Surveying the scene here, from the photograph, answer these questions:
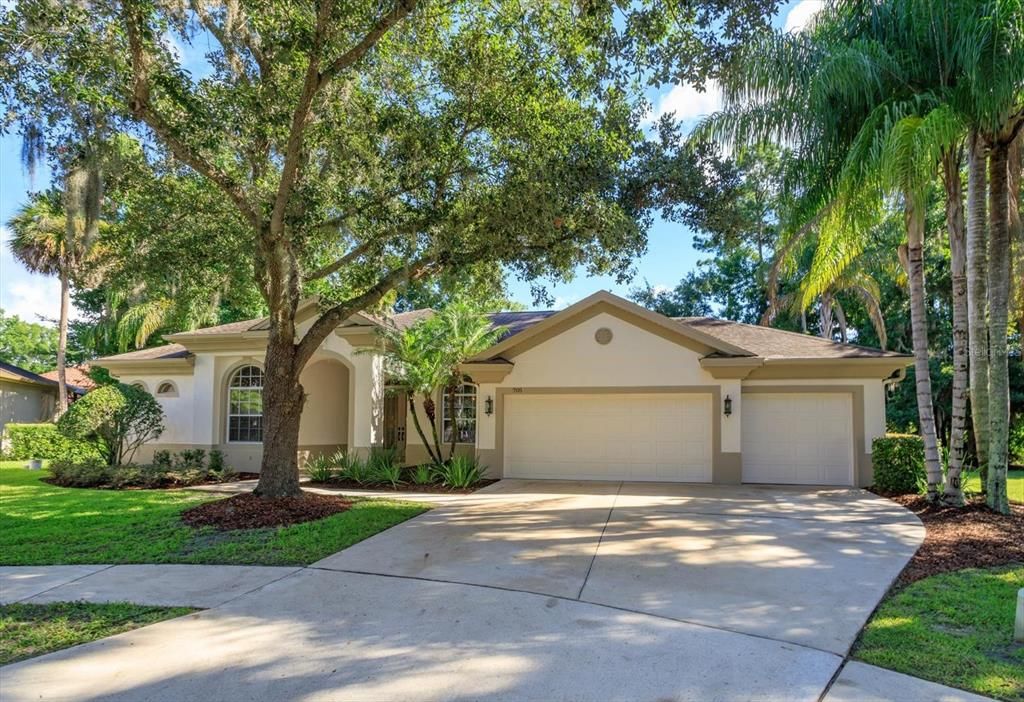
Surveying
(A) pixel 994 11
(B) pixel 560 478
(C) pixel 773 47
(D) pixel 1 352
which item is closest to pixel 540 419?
(B) pixel 560 478

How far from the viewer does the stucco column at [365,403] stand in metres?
15.2

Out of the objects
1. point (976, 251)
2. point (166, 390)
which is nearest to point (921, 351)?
point (976, 251)

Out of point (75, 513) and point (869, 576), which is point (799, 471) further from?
point (75, 513)

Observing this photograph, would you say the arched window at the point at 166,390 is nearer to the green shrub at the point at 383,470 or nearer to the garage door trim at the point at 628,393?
the green shrub at the point at 383,470

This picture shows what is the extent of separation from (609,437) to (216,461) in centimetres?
956

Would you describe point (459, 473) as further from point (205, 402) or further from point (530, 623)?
point (530, 623)

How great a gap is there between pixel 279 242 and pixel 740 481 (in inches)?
395

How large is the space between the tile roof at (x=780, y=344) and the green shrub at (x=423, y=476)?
21.9 ft

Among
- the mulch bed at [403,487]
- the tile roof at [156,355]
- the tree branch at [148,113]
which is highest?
the tree branch at [148,113]

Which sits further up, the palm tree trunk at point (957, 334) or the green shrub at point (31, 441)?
the palm tree trunk at point (957, 334)

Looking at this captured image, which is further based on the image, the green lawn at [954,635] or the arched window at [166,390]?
the arched window at [166,390]

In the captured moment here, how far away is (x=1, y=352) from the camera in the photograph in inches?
1624

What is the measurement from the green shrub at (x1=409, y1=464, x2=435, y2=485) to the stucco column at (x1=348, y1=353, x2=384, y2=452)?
1.61 metres

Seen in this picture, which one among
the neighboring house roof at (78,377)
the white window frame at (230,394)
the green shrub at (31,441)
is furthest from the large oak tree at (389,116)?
the neighboring house roof at (78,377)
